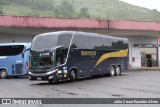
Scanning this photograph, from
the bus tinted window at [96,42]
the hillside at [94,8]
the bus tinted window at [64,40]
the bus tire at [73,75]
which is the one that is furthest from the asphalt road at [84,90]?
the hillside at [94,8]

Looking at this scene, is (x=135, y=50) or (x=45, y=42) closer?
(x=45, y=42)

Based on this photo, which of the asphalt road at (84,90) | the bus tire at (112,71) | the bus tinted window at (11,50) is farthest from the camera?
the bus tire at (112,71)

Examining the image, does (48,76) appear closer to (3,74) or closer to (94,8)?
(3,74)

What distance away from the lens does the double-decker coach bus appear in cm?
2002

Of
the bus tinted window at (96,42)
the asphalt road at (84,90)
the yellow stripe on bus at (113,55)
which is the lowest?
the asphalt road at (84,90)

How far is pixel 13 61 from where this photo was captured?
1046 inches

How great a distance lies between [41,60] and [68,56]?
1743mm

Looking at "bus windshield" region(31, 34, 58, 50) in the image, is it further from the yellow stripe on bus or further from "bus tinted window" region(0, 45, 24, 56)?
"bus tinted window" region(0, 45, 24, 56)

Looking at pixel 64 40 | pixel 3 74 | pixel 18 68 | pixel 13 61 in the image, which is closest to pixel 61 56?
pixel 64 40

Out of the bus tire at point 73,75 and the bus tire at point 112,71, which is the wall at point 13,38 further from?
the bus tire at point 73,75

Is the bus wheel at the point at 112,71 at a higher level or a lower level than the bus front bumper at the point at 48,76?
lower

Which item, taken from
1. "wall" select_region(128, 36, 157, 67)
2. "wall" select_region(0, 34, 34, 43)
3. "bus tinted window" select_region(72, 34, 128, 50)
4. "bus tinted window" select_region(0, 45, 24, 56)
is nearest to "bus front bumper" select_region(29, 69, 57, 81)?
"bus tinted window" select_region(72, 34, 128, 50)

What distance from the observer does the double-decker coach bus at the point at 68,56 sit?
20016 millimetres

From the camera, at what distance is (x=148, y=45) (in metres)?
44.1
